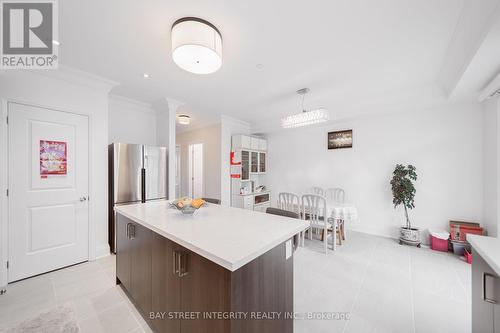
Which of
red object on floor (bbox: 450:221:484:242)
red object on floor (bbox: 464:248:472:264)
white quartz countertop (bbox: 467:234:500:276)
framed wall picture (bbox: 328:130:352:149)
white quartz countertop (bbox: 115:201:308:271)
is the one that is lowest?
red object on floor (bbox: 464:248:472:264)

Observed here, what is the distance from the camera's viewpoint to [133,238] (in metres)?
1.71

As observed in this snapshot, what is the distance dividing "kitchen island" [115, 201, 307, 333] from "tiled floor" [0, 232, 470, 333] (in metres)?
0.39

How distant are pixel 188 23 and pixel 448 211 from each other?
4.61m

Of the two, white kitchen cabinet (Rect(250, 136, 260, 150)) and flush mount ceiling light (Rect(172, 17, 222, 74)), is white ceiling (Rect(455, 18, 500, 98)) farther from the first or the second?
white kitchen cabinet (Rect(250, 136, 260, 150))

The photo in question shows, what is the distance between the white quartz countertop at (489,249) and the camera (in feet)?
2.95

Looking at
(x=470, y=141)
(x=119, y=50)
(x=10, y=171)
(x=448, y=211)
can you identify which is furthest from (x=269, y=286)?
(x=470, y=141)

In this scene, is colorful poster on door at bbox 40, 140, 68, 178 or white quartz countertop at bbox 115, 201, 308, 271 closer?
white quartz countertop at bbox 115, 201, 308, 271

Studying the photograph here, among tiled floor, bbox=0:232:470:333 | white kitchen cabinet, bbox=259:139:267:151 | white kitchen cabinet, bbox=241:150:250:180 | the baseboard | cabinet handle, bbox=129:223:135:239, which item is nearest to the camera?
tiled floor, bbox=0:232:470:333

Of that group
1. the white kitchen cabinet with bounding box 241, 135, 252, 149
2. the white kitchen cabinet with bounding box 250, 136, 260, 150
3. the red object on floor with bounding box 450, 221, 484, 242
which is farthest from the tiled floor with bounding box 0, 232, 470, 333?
the white kitchen cabinet with bounding box 250, 136, 260, 150

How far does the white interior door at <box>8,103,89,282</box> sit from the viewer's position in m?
2.12

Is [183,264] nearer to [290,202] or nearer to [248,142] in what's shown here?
[290,202]

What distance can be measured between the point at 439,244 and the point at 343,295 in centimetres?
236

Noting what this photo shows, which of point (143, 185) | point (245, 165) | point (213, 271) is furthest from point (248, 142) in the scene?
point (213, 271)

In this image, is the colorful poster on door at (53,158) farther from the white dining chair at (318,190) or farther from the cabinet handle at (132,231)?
the white dining chair at (318,190)
